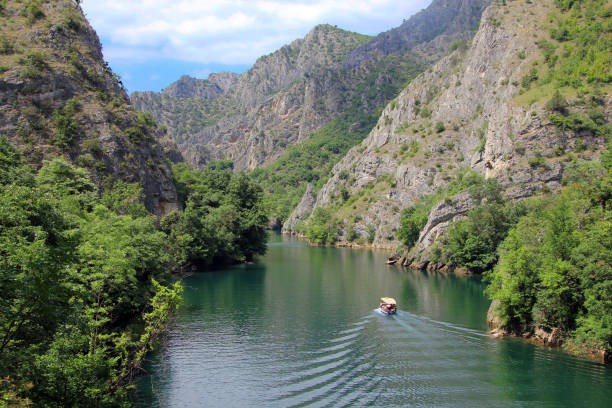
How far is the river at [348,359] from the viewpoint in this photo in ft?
120

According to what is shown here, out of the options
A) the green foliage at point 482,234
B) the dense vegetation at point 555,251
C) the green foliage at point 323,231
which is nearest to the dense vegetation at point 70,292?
the dense vegetation at point 555,251

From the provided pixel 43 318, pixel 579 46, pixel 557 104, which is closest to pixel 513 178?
pixel 557 104

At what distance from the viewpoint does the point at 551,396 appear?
37281 mm

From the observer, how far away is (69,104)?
84.2 metres

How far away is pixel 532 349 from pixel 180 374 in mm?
30304

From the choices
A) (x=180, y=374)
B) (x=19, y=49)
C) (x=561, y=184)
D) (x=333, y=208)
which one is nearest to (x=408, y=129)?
(x=333, y=208)

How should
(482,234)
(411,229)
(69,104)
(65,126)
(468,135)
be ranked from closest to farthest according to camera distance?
(65,126) < (69,104) < (482,234) < (411,229) < (468,135)

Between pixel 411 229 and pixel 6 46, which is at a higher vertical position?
pixel 6 46

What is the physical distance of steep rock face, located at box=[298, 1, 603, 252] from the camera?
110m

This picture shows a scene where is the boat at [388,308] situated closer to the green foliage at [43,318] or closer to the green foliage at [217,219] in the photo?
the green foliage at [43,318]

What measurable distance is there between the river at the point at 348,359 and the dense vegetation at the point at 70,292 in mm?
4925

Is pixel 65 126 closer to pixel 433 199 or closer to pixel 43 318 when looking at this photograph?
pixel 43 318

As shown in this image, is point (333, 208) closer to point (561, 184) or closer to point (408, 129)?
point (408, 129)

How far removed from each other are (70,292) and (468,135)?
147308mm
